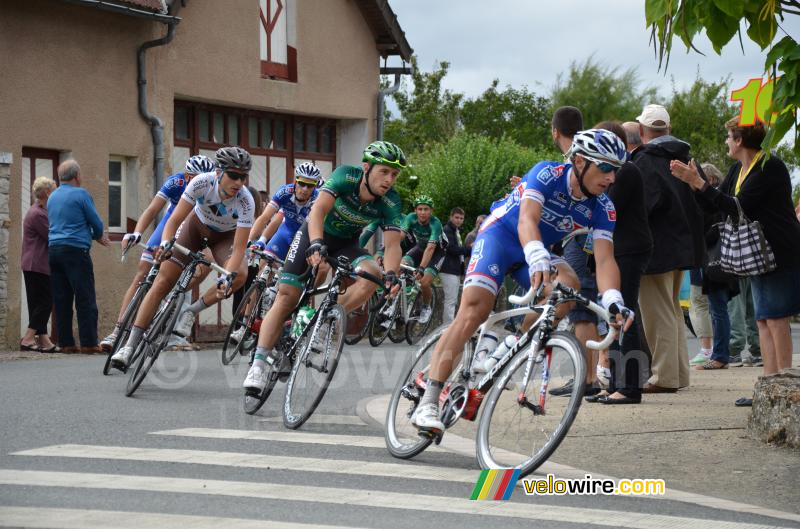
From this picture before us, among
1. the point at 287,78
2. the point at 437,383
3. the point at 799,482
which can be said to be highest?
the point at 287,78

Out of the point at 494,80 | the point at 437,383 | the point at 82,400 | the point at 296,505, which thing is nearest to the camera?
the point at 296,505

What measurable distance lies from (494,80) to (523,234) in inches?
2698

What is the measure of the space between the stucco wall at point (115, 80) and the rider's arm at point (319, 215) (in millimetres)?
10696

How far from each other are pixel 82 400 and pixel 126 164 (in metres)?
11.2

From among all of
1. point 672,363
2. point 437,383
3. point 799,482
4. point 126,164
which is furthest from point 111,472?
point 126,164

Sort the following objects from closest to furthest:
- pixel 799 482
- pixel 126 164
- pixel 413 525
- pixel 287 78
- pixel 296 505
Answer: pixel 413 525
pixel 296 505
pixel 799 482
pixel 126 164
pixel 287 78

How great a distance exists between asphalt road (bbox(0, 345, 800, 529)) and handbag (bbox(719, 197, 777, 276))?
2.79m

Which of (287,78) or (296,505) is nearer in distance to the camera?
(296,505)

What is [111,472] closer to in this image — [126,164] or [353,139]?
[126,164]

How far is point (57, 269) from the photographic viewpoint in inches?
645

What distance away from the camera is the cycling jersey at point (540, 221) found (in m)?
7.28

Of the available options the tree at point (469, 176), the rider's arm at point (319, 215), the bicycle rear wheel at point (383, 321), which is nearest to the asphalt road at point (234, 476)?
the rider's arm at point (319, 215)

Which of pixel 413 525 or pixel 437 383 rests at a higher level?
pixel 437 383

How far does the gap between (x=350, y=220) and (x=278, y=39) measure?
15.0 metres
